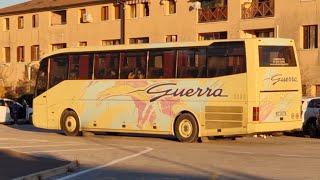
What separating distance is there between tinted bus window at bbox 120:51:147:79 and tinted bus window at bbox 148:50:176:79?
294 millimetres

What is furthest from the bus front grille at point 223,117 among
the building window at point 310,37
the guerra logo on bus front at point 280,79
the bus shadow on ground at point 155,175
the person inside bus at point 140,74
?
the building window at point 310,37

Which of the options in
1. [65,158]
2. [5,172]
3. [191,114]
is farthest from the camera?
[191,114]

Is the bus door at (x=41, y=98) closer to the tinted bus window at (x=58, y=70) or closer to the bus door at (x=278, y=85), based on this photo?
the tinted bus window at (x=58, y=70)

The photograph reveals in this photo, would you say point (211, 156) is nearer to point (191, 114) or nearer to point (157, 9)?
point (191, 114)

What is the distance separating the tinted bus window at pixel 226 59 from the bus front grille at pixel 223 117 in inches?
44.1

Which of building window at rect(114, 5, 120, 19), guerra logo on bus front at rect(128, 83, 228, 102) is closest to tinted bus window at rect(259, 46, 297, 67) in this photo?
guerra logo on bus front at rect(128, 83, 228, 102)

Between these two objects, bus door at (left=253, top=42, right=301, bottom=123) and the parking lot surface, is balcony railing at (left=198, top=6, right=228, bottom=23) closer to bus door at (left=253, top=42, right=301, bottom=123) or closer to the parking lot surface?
the parking lot surface

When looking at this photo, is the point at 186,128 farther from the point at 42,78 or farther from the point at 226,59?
the point at 42,78

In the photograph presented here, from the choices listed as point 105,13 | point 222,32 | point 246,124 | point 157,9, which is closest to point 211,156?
point 246,124

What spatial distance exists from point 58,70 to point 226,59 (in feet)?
25.5

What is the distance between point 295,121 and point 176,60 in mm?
4449

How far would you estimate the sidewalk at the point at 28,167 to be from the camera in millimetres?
12502

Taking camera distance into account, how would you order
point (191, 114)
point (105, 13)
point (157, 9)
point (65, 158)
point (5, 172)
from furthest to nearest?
point (105, 13), point (157, 9), point (191, 114), point (65, 158), point (5, 172)

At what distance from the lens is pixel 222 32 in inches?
1806
